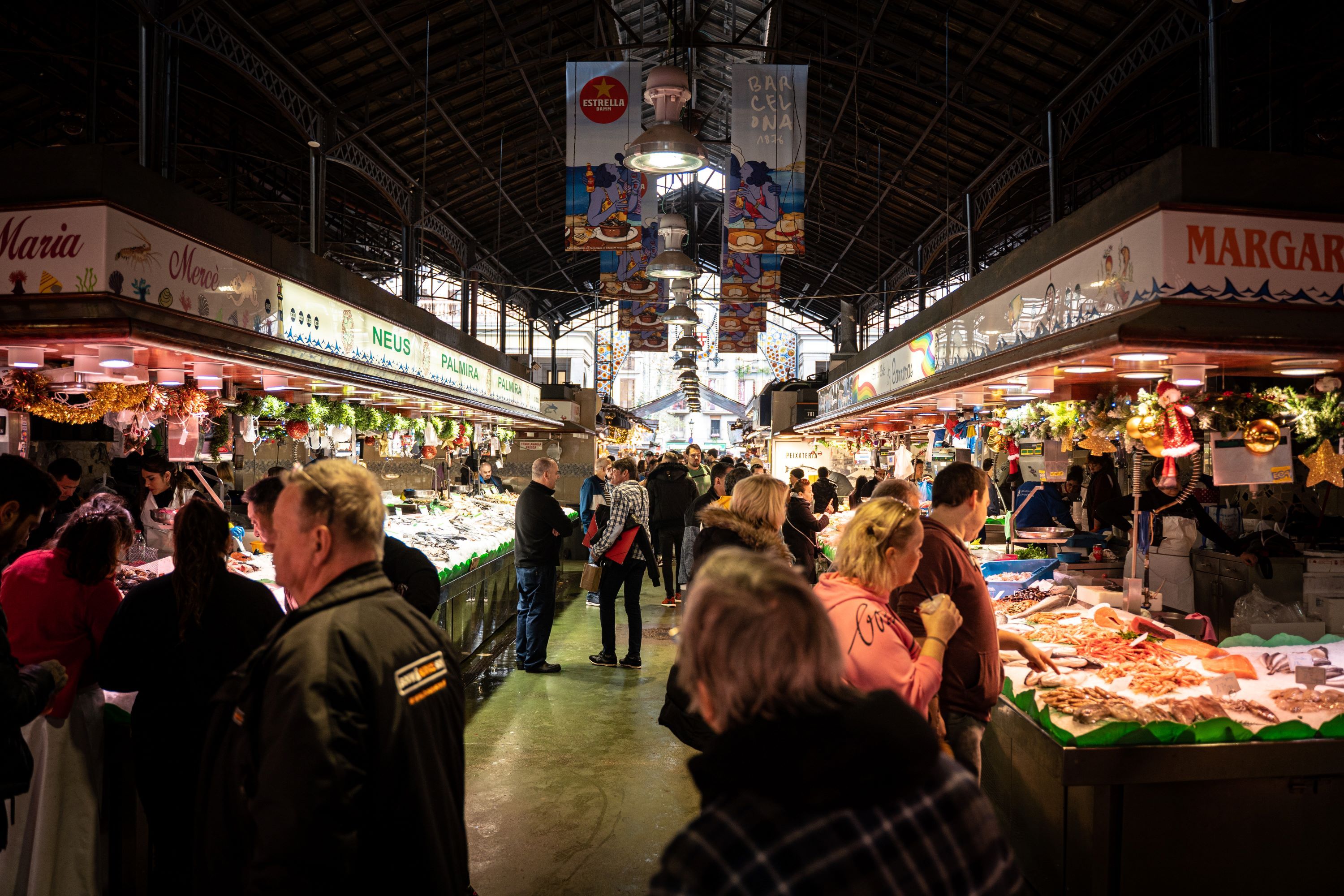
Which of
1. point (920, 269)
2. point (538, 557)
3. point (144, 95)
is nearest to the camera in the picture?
point (144, 95)

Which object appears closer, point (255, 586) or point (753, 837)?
point (753, 837)

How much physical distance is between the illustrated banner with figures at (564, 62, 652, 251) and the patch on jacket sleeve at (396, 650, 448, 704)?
25.9 ft

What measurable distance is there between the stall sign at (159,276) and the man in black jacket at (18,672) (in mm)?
1504

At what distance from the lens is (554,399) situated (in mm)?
20547

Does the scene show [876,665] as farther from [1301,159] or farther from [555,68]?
[555,68]

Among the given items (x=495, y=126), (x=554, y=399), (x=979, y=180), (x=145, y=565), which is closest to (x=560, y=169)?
(x=495, y=126)

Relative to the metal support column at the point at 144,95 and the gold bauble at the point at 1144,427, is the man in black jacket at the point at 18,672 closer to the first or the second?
the metal support column at the point at 144,95

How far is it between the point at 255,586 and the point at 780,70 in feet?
26.5

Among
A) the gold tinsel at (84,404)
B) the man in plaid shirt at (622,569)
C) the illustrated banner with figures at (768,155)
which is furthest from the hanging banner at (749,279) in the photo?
the gold tinsel at (84,404)

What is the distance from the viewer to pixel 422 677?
1.93m

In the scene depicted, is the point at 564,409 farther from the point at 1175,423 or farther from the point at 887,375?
the point at 1175,423

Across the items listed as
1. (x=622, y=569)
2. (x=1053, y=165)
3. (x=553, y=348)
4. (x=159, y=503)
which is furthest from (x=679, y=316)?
(x=553, y=348)

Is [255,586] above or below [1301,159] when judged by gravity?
below

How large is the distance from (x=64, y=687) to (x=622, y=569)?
15.7 ft
